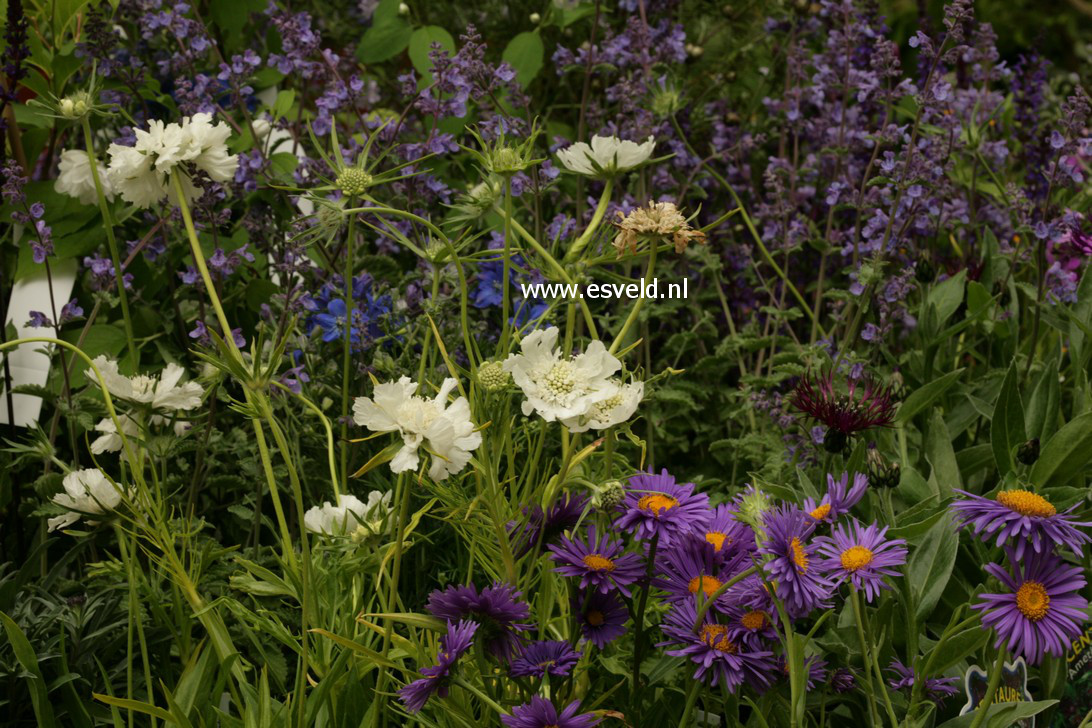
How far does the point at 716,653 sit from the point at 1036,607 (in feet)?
0.77

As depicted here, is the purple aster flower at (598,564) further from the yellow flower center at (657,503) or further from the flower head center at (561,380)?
the flower head center at (561,380)

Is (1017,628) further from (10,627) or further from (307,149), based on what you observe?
(307,149)

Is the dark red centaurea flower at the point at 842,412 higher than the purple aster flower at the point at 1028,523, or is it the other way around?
the purple aster flower at the point at 1028,523

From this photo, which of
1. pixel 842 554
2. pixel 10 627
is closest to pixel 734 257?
pixel 842 554

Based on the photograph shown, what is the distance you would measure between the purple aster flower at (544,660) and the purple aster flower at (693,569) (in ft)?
0.33

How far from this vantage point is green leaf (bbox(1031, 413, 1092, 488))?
1.22 m

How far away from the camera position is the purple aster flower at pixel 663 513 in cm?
88

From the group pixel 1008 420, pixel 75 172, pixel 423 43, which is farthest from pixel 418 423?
pixel 423 43

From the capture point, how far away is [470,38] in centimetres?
144

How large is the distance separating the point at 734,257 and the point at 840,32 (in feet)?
1.28

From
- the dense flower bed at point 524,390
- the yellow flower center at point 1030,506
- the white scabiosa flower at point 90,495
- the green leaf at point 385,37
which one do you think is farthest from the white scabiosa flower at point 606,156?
the green leaf at point 385,37

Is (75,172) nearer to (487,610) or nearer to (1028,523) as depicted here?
(487,610)

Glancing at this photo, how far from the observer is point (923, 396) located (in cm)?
133

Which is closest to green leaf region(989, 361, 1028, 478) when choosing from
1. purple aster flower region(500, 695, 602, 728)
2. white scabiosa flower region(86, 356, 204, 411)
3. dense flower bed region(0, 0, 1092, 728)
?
dense flower bed region(0, 0, 1092, 728)
